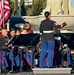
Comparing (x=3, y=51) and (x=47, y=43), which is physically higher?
(x=47, y=43)

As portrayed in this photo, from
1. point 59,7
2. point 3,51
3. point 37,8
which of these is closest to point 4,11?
point 3,51

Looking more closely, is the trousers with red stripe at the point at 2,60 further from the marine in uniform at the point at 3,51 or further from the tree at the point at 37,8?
the tree at the point at 37,8

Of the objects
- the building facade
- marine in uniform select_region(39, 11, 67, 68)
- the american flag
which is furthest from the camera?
the building facade

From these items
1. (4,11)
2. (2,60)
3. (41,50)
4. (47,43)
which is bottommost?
(2,60)

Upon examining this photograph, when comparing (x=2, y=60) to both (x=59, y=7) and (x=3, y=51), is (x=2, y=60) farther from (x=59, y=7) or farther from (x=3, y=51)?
(x=59, y=7)

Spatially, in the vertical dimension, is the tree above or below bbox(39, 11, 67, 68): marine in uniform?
below

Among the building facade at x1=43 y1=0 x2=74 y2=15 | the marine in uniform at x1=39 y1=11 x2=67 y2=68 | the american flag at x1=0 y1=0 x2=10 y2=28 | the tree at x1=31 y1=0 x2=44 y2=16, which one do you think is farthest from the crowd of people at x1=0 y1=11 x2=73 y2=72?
the tree at x1=31 y1=0 x2=44 y2=16

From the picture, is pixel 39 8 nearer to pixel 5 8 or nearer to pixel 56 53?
pixel 5 8

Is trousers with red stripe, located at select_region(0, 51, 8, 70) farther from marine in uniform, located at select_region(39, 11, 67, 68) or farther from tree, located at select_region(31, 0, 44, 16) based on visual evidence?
tree, located at select_region(31, 0, 44, 16)

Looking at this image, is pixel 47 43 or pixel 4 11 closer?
pixel 47 43

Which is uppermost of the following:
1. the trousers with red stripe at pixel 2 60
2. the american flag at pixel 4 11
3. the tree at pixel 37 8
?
the american flag at pixel 4 11

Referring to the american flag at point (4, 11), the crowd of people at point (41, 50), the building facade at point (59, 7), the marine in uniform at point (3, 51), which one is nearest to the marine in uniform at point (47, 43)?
the crowd of people at point (41, 50)

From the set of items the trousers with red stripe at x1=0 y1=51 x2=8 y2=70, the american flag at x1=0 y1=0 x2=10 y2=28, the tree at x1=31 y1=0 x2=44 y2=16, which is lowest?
the tree at x1=31 y1=0 x2=44 y2=16

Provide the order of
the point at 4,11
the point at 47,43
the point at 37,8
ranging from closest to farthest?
the point at 47,43 < the point at 4,11 < the point at 37,8
